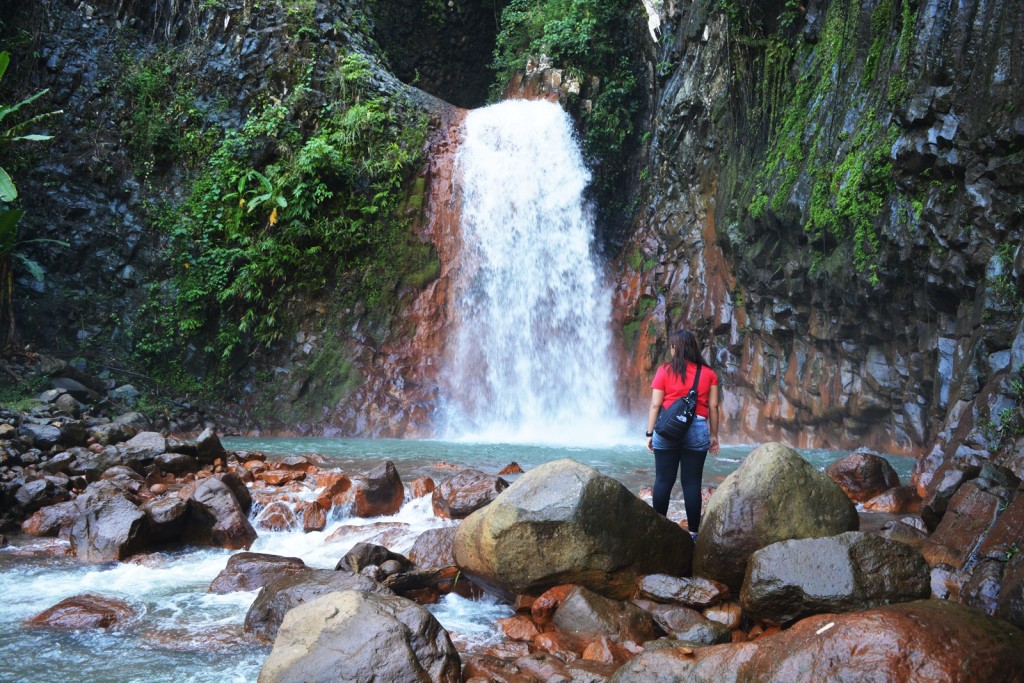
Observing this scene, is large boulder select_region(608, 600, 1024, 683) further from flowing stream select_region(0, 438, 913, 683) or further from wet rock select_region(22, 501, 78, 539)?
wet rock select_region(22, 501, 78, 539)

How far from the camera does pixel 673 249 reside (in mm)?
15477

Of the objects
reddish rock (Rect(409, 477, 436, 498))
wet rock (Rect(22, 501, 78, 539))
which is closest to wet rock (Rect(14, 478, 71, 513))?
wet rock (Rect(22, 501, 78, 539))

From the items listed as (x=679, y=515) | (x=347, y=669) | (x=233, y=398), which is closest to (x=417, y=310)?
(x=233, y=398)

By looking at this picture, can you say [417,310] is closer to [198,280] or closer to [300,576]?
[198,280]

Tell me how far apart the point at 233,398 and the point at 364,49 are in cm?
908

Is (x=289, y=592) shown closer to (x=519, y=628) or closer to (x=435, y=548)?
(x=435, y=548)

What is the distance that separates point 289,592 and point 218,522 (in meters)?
2.35

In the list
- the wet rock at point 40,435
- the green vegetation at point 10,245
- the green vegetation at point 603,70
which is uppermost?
the green vegetation at point 603,70

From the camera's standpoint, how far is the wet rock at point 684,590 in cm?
441

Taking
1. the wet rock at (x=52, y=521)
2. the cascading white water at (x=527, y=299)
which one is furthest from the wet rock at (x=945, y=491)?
the cascading white water at (x=527, y=299)

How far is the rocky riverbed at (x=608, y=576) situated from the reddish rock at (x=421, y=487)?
468 mm

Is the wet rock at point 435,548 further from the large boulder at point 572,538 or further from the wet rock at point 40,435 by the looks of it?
the wet rock at point 40,435

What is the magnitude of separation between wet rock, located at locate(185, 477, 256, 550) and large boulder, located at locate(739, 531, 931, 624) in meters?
4.55

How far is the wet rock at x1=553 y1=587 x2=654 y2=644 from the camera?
13.9 ft
